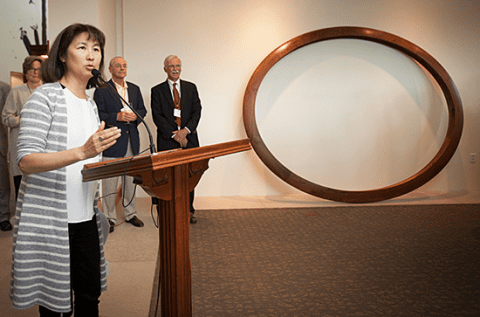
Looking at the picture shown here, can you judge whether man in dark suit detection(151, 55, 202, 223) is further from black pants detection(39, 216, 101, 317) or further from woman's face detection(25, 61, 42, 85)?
black pants detection(39, 216, 101, 317)

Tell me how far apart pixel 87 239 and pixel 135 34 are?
4.03m

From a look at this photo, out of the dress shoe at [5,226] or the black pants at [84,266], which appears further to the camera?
the dress shoe at [5,226]

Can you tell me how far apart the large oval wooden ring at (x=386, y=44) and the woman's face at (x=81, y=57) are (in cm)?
336

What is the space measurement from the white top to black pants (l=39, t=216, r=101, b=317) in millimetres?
51

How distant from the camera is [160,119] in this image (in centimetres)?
420

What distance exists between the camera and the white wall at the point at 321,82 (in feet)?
17.0

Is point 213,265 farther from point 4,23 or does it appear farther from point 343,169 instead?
point 4,23

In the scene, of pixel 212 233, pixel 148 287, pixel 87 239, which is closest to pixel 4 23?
pixel 212 233

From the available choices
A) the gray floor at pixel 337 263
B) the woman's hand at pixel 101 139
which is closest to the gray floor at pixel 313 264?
the gray floor at pixel 337 263

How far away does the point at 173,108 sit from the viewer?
4227 mm

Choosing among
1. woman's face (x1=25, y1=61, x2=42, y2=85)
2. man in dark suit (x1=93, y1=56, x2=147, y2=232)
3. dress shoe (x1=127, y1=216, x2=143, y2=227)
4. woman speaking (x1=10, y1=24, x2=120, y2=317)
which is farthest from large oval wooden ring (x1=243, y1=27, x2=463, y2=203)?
woman speaking (x1=10, y1=24, x2=120, y2=317)

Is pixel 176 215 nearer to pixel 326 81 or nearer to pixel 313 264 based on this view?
pixel 313 264

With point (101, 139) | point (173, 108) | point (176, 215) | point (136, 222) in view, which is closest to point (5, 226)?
point (136, 222)

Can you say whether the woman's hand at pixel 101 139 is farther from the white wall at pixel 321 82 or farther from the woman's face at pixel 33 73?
the white wall at pixel 321 82
